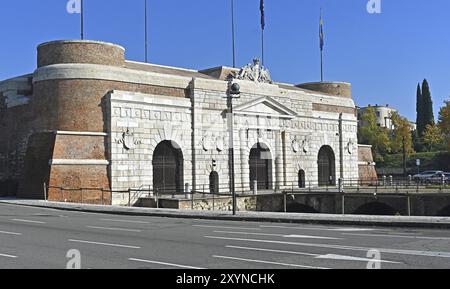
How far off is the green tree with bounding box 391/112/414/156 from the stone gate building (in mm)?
41717

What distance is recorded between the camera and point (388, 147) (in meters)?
96.5

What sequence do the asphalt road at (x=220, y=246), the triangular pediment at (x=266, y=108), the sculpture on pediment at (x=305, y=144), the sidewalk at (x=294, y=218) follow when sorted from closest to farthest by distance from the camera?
the asphalt road at (x=220, y=246), the sidewalk at (x=294, y=218), the triangular pediment at (x=266, y=108), the sculpture on pediment at (x=305, y=144)

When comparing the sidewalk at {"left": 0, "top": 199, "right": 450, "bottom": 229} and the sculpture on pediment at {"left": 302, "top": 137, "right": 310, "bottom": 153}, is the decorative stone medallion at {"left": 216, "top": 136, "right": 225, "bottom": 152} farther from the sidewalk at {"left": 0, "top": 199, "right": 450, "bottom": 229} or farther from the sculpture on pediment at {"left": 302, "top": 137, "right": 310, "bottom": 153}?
the sidewalk at {"left": 0, "top": 199, "right": 450, "bottom": 229}

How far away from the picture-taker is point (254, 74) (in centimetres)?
5047

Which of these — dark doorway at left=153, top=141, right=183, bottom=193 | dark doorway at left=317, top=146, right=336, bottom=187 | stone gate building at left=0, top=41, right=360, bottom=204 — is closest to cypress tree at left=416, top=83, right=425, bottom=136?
dark doorway at left=317, top=146, right=336, bottom=187

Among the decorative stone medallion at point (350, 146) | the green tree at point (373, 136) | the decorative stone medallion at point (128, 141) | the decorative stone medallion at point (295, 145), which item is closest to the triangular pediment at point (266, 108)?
the decorative stone medallion at point (295, 145)

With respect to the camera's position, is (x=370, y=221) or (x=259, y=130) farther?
(x=259, y=130)

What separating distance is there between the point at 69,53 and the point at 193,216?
2011 cm

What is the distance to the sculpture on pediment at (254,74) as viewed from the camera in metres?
49.9

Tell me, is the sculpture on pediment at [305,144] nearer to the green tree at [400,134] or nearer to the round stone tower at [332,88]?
the round stone tower at [332,88]

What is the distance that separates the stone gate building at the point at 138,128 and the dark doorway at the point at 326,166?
1.50m

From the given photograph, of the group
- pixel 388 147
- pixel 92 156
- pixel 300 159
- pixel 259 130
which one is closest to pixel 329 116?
pixel 300 159

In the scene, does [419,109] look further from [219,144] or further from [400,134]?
[219,144]
